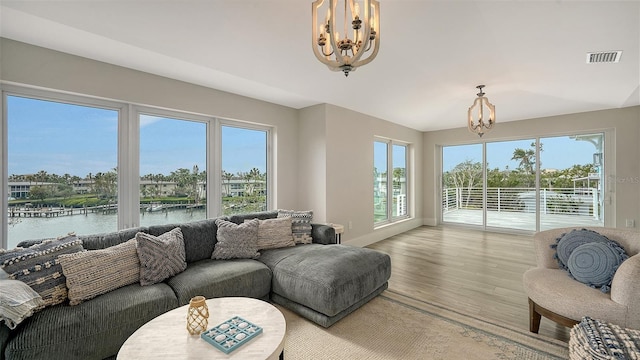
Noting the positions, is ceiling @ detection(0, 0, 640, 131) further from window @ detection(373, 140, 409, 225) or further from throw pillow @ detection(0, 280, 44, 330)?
throw pillow @ detection(0, 280, 44, 330)

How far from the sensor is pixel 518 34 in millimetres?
2654

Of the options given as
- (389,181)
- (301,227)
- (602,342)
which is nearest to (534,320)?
(602,342)

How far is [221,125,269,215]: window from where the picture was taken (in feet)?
12.2

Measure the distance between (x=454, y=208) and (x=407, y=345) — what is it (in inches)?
208

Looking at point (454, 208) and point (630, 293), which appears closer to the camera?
point (630, 293)

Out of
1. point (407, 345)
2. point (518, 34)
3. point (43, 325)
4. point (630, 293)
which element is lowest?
point (407, 345)

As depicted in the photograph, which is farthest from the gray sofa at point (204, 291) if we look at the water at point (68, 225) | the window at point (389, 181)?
the window at point (389, 181)

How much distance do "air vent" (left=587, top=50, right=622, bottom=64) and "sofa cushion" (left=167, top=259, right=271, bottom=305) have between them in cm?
416

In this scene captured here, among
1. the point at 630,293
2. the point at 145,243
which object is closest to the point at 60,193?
the point at 145,243

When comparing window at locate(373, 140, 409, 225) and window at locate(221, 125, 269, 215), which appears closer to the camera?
window at locate(221, 125, 269, 215)

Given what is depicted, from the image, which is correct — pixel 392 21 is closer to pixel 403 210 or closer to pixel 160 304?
pixel 160 304

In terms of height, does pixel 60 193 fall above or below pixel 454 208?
above

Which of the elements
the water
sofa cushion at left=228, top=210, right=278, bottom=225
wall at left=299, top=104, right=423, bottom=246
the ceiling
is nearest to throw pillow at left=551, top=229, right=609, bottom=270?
the ceiling

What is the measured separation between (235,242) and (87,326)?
1.31m
